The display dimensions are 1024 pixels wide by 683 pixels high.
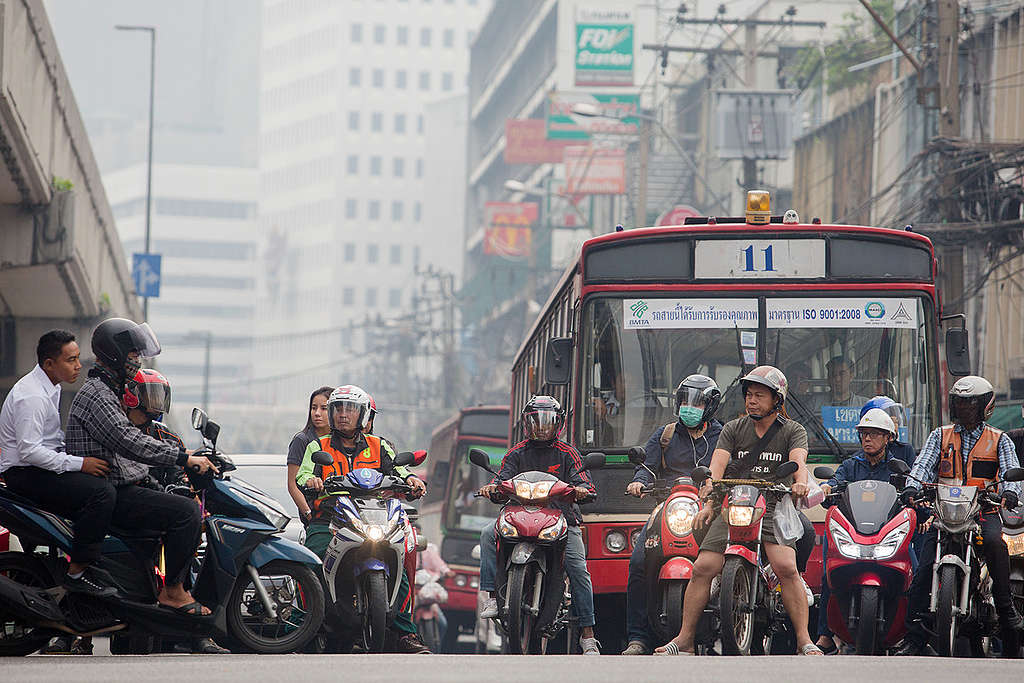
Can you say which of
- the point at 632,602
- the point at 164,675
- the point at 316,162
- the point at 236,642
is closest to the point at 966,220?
the point at 632,602

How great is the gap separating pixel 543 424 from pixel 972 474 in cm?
256

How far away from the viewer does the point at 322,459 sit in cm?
976

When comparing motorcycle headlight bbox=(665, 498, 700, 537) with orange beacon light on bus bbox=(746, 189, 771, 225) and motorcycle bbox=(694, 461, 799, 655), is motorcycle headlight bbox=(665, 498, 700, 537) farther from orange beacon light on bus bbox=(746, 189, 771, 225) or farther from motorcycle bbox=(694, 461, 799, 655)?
orange beacon light on bus bbox=(746, 189, 771, 225)

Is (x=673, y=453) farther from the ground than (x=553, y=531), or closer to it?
farther from the ground

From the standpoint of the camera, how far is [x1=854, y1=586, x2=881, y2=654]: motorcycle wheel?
9.05 meters

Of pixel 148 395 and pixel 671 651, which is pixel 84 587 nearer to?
pixel 148 395

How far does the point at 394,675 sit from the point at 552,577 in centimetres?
255

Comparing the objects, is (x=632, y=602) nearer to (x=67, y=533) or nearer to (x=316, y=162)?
(x=67, y=533)

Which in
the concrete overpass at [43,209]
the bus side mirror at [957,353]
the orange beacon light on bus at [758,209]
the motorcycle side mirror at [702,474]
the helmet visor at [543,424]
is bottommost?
the motorcycle side mirror at [702,474]

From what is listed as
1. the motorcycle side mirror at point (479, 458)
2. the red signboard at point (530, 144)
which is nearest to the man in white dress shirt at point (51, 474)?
the motorcycle side mirror at point (479, 458)

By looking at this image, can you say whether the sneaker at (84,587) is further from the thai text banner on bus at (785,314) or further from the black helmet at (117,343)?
the thai text banner on bus at (785,314)

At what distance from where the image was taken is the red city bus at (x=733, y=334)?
11.2 meters

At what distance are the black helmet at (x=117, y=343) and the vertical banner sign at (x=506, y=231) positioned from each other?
54745mm

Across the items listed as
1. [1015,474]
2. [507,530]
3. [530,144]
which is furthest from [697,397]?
[530,144]
